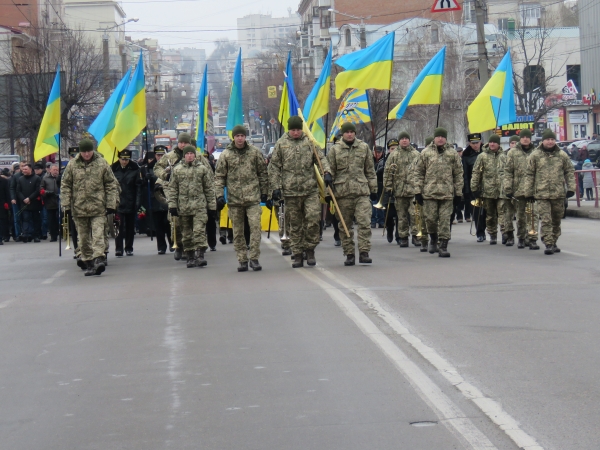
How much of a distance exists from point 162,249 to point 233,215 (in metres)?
4.22

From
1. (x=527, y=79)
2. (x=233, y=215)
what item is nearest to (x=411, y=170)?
(x=233, y=215)

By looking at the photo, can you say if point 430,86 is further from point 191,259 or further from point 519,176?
point 191,259

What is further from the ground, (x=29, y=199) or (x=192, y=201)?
(x=29, y=199)

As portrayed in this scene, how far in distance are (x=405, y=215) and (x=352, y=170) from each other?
3.74m

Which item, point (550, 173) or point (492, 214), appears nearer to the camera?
point (550, 173)

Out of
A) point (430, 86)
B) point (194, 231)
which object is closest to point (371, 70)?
point (430, 86)

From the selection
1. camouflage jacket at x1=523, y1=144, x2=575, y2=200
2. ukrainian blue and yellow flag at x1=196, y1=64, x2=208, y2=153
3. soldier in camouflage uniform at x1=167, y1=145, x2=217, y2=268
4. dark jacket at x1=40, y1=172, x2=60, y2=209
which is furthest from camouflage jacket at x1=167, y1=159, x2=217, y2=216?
dark jacket at x1=40, y1=172, x2=60, y2=209

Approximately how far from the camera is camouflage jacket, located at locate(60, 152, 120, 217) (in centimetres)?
1444

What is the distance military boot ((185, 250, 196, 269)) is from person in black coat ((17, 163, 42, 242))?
10120 mm

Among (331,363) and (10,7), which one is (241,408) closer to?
(331,363)

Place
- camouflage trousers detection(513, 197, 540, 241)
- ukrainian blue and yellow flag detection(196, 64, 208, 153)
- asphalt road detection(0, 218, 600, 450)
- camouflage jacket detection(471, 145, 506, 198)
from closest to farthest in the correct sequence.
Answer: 1. asphalt road detection(0, 218, 600, 450)
2. camouflage trousers detection(513, 197, 540, 241)
3. camouflage jacket detection(471, 145, 506, 198)
4. ukrainian blue and yellow flag detection(196, 64, 208, 153)

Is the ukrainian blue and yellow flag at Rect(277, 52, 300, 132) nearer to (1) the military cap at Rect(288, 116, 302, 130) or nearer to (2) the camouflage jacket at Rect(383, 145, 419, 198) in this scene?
(2) the camouflage jacket at Rect(383, 145, 419, 198)

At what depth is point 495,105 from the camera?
19.2m

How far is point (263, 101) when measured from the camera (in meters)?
85.0
